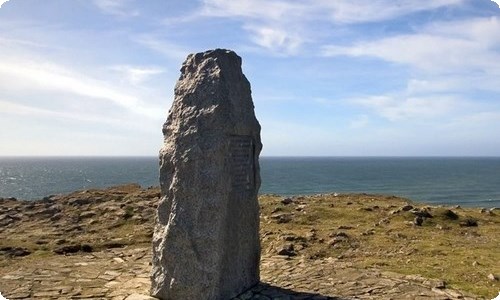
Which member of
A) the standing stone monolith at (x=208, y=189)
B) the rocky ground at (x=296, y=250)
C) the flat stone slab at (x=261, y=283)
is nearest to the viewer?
the standing stone monolith at (x=208, y=189)

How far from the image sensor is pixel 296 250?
14797mm

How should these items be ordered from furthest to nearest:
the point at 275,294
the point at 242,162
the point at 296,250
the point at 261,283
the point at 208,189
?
the point at 296,250, the point at 261,283, the point at 242,162, the point at 275,294, the point at 208,189

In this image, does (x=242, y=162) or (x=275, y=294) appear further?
(x=242, y=162)

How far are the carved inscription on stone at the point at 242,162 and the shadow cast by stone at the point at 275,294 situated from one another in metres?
2.20

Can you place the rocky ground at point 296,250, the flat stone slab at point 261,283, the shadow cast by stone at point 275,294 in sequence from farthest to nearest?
the rocky ground at point 296,250
the flat stone slab at point 261,283
the shadow cast by stone at point 275,294

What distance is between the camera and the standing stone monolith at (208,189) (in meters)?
9.54

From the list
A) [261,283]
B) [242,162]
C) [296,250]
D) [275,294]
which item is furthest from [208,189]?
[296,250]

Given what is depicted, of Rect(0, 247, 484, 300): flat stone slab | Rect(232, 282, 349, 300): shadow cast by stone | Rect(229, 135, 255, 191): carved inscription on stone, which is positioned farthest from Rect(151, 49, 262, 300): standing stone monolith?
Rect(0, 247, 484, 300): flat stone slab

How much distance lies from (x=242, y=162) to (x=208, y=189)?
1.19m

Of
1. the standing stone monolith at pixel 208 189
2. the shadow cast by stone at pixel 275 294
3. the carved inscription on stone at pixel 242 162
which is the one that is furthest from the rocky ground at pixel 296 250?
the carved inscription on stone at pixel 242 162

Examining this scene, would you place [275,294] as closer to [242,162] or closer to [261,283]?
[261,283]

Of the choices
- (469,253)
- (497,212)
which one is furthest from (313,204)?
(469,253)

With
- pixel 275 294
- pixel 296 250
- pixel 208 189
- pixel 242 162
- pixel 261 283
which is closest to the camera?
pixel 208 189

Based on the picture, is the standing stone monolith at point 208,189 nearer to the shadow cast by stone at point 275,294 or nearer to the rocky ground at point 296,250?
the shadow cast by stone at point 275,294
